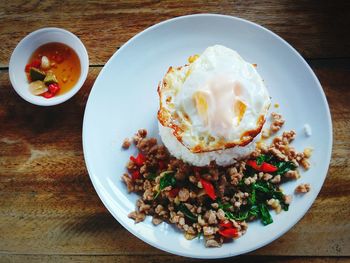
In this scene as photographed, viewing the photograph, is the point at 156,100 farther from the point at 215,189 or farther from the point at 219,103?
the point at 215,189

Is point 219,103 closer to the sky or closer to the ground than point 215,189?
closer to the sky

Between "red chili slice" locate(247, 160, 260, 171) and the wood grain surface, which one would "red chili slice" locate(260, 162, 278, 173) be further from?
the wood grain surface

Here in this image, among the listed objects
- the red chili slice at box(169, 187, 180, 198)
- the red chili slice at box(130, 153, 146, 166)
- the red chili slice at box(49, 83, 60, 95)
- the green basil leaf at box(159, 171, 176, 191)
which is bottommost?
the red chili slice at box(169, 187, 180, 198)

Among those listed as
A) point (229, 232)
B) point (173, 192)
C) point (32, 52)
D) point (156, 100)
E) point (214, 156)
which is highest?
point (32, 52)

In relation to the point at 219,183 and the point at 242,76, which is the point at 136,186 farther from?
the point at 242,76

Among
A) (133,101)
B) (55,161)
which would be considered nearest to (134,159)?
(133,101)

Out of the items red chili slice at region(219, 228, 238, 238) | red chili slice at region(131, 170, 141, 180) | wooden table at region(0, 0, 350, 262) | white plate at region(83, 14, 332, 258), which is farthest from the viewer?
wooden table at region(0, 0, 350, 262)

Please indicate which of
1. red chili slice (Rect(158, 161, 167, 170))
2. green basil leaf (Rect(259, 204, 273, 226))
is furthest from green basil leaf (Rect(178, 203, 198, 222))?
green basil leaf (Rect(259, 204, 273, 226))

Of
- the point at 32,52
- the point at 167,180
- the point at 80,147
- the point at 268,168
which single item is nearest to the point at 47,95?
the point at 32,52
